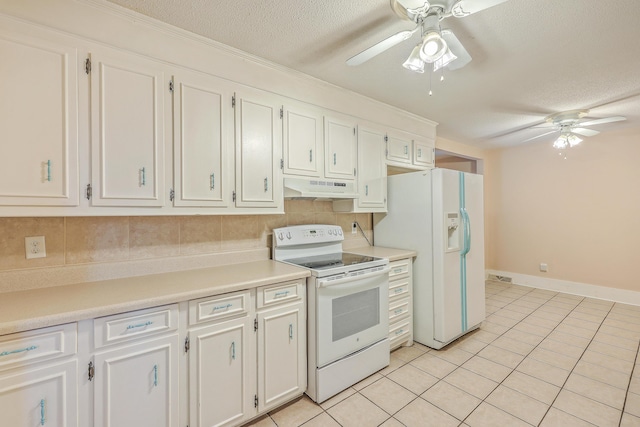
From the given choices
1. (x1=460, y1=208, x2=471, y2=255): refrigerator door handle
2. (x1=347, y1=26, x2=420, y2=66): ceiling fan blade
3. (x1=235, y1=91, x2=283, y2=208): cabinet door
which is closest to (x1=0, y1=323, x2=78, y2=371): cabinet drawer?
(x1=235, y1=91, x2=283, y2=208): cabinet door

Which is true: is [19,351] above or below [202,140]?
below

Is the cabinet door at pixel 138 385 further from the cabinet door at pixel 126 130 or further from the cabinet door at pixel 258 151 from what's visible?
the cabinet door at pixel 258 151

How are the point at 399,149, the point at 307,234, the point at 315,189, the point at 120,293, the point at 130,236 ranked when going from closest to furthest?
the point at 120,293, the point at 130,236, the point at 315,189, the point at 307,234, the point at 399,149

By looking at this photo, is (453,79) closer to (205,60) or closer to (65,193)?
(205,60)

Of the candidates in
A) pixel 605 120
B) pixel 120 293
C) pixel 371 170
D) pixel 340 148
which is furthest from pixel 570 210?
pixel 120 293

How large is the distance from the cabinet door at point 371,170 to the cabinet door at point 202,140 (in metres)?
1.31

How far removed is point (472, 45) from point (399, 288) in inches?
79.7

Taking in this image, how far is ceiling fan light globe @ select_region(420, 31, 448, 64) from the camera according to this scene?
1373 millimetres

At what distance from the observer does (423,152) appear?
349 cm

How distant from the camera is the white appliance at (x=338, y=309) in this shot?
1.98 metres

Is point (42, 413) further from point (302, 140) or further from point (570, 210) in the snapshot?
point (570, 210)

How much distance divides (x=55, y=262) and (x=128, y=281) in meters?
0.39

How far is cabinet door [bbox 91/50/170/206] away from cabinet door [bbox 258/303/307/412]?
103 cm

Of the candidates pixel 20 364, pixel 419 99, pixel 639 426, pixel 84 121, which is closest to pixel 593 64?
pixel 419 99
